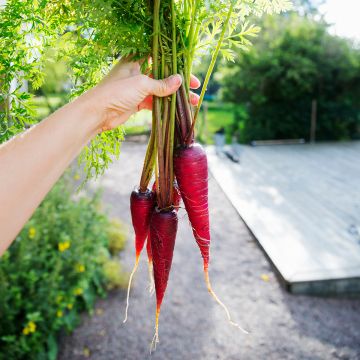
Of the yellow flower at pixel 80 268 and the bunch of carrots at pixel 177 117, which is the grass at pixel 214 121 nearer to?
the yellow flower at pixel 80 268

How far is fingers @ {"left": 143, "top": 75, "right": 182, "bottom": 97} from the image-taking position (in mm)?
1148

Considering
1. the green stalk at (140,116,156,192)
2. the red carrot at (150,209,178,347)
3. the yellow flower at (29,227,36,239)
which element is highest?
the green stalk at (140,116,156,192)

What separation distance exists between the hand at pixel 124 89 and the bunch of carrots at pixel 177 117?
0.14 feet

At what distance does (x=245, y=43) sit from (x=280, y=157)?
10.0m

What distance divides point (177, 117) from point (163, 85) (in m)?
0.14

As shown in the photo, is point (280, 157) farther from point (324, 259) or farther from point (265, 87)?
point (324, 259)

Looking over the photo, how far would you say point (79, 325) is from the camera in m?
3.80

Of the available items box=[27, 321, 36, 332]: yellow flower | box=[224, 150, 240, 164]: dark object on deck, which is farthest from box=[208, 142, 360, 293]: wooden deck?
box=[27, 321, 36, 332]: yellow flower

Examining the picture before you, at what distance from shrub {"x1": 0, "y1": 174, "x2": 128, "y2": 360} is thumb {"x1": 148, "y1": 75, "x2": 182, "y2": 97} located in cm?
230

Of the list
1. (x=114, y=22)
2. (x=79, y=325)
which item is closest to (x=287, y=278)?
(x=79, y=325)

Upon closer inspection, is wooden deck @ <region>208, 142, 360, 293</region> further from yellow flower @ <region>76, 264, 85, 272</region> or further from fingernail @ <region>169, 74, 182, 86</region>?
fingernail @ <region>169, 74, 182, 86</region>

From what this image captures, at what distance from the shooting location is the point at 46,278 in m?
3.26

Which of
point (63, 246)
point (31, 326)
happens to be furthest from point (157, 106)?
point (63, 246)

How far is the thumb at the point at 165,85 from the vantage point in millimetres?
1148
